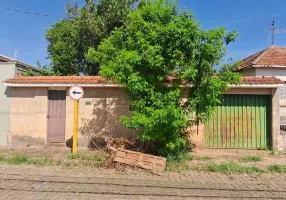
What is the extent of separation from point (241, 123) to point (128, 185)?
20.8 feet

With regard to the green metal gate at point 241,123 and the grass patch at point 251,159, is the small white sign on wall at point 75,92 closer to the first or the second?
the green metal gate at point 241,123

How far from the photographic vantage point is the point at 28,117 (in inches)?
454

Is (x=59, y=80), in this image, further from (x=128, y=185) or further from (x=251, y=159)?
(x=251, y=159)

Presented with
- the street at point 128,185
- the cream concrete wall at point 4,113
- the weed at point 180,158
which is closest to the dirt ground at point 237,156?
the weed at point 180,158

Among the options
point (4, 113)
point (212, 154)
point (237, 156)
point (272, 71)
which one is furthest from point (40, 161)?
point (272, 71)

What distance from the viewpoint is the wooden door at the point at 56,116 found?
11.5 meters

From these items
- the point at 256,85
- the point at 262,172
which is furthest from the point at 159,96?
the point at 256,85

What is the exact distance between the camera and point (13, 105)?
1159 cm

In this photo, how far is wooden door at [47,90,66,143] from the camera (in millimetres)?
11547

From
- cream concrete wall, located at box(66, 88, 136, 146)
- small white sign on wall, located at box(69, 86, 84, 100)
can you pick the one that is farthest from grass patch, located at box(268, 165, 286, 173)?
small white sign on wall, located at box(69, 86, 84, 100)

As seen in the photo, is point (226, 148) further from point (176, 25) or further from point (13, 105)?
point (13, 105)

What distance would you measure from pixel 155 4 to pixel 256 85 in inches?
193

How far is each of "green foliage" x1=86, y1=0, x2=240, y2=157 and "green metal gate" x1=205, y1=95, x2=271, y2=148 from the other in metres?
2.64

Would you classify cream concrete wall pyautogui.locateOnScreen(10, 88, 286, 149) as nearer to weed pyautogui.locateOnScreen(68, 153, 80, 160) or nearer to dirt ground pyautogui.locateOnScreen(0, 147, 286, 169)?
dirt ground pyautogui.locateOnScreen(0, 147, 286, 169)
